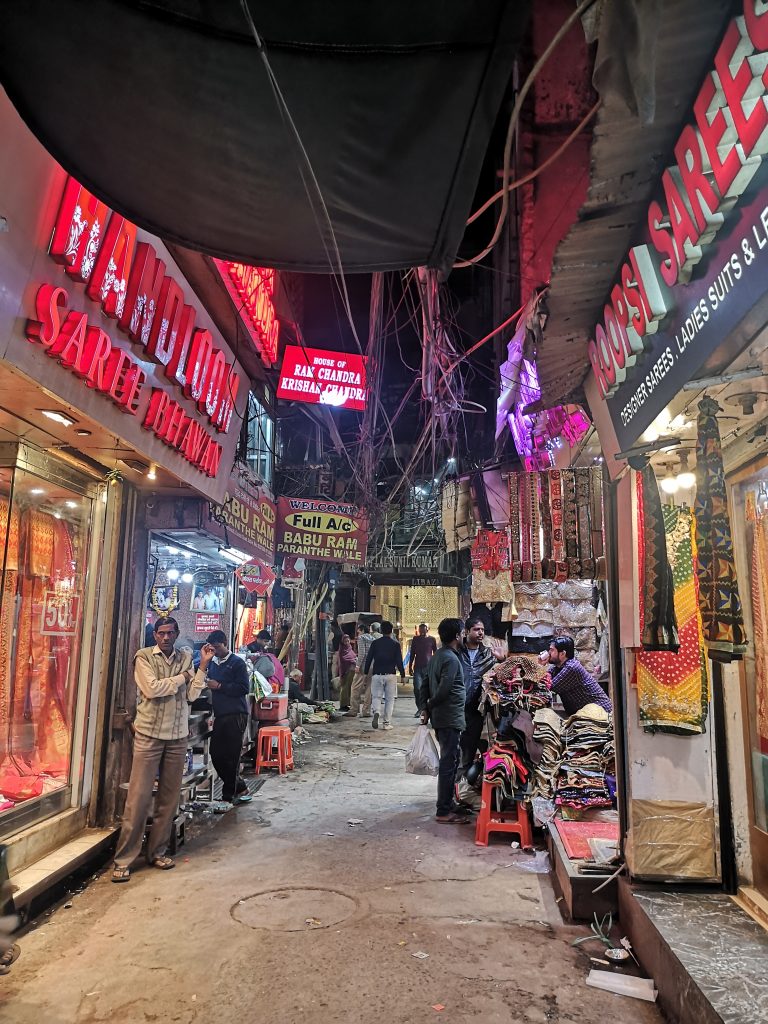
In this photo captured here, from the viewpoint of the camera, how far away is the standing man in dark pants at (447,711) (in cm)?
775

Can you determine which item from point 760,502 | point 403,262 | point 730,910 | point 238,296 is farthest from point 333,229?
point 238,296

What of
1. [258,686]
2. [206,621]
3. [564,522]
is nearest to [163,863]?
[258,686]

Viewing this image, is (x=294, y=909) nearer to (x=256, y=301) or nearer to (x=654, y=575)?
(x=654, y=575)

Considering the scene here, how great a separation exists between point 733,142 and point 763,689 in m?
3.25

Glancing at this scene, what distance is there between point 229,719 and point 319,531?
4993 millimetres

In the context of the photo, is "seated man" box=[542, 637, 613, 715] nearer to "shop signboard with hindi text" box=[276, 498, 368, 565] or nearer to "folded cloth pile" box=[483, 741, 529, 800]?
"folded cloth pile" box=[483, 741, 529, 800]

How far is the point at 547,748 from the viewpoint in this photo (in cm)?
670

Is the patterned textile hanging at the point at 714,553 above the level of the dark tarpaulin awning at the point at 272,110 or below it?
below

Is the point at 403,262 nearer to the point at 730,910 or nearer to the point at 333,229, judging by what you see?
the point at 333,229

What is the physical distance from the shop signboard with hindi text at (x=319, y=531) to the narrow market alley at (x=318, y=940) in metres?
5.98

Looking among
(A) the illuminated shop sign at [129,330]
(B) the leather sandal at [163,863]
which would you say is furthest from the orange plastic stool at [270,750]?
(A) the illuminated shop sign at [129,330]

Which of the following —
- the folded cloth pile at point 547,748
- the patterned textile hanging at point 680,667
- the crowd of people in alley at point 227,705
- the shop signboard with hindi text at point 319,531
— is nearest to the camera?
the patterned textile hanging at point 680,667

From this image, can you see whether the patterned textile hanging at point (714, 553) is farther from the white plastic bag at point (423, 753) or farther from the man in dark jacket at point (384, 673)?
the man in dark jacket at point (384, 673)

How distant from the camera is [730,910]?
4.08 m
